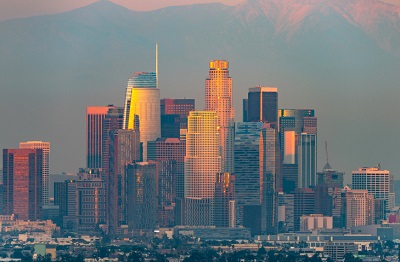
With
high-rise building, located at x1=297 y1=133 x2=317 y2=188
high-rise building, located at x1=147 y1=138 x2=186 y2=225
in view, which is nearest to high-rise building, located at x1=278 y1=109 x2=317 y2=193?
high-rise building, located at x1=297 y1=133 x2=317 y2=188

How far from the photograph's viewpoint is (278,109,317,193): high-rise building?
170875 mm

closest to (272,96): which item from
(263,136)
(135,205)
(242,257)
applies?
(263,136)

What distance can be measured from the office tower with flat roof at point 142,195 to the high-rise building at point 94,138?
4.46 metres

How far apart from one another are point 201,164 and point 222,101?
21.0ft

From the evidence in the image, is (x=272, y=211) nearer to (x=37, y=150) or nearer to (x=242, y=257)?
(x=37, y=150)

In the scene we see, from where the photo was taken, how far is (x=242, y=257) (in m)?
136

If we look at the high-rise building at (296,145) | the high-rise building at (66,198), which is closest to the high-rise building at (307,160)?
the high-rise building at (296,145)

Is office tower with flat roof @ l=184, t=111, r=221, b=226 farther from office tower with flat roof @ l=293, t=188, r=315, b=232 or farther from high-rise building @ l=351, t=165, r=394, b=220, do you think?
high-rise building @ l=351, t=165, r=394, b=220

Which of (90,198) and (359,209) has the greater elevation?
(90,198)

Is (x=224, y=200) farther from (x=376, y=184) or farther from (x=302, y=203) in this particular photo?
(x=376, y=184)

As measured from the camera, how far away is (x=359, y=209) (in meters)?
168

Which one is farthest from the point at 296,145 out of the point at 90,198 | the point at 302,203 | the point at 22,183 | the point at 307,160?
the point at 22,183

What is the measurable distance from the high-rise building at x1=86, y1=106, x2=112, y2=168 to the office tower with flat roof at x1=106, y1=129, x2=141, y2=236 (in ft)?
4.29

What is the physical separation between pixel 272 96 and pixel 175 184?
8.18 meters
